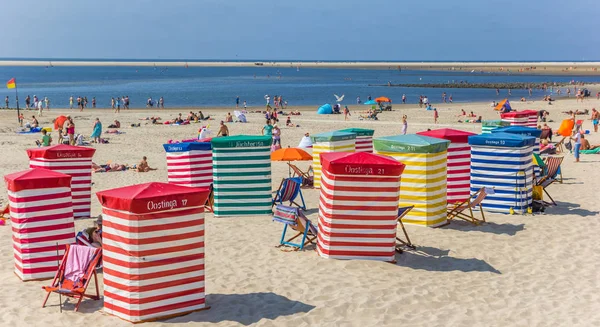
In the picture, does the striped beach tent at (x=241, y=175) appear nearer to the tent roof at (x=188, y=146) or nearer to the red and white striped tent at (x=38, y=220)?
the tent roof at (x=188, y=146)

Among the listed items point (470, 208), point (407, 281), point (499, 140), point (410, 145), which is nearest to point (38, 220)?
point (407, 281)

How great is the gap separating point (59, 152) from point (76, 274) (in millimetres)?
5183

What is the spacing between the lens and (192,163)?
13188mm

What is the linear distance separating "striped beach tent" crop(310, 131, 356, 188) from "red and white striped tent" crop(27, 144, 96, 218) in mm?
4869

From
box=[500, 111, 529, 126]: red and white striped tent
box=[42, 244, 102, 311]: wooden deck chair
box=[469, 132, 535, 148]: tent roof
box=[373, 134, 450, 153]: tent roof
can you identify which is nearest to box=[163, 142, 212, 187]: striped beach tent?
box=[373, 134, 450, 153]: tent roof

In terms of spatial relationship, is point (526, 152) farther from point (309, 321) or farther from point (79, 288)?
point (79, 288)

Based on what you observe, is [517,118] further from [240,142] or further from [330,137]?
[240,142]

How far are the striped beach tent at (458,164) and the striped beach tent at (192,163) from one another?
4393mm

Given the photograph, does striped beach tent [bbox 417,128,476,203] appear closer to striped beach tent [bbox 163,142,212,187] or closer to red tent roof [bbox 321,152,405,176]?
red tent roof [bbox 321,152,405,176]

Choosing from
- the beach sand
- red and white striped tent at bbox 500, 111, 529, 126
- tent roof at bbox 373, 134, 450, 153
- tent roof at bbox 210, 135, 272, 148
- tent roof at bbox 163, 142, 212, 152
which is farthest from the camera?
red and white striped tent at bbox 500, 111, 529, 126

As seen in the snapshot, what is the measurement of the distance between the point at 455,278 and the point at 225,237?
3818 mm

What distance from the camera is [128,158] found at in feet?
72.0

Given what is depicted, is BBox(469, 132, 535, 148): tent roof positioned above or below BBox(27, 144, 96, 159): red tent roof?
above

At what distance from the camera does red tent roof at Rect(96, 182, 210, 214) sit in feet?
23.4
